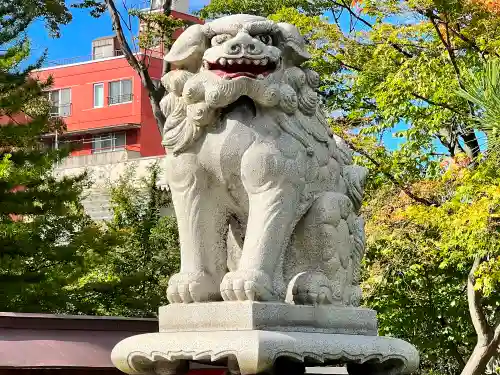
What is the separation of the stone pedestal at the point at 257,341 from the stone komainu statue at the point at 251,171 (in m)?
0.10

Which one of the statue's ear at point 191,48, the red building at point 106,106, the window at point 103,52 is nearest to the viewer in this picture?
the statue's ear at point 191,48

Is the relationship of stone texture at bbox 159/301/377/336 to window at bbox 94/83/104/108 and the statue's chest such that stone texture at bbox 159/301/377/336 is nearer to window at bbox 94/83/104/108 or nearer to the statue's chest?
the statue's chest

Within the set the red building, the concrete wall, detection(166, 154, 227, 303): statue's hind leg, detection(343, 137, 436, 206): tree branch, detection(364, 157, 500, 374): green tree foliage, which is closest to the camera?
detection(166, 154, 227, 303): statue's hind leg

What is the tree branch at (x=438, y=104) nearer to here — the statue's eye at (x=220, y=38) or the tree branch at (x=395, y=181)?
the tree branch at (x=395, y=181)

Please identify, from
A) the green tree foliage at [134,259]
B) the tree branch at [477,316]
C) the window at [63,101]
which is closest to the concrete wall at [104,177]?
the green tree foliage at [134,259]

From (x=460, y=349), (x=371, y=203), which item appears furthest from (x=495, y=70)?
(x=460, y=349)

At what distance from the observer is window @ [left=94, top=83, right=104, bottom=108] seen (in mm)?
35156

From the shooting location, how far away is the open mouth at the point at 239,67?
16.2ft

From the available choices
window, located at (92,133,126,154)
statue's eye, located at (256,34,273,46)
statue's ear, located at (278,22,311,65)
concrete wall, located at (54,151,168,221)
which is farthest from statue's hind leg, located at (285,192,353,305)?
window, located at (92,133,126,154)

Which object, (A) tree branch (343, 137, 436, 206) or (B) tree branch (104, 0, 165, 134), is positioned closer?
(A) tree branch (343, 137, 436, 206)

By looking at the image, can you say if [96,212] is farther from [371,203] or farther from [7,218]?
[371,203]

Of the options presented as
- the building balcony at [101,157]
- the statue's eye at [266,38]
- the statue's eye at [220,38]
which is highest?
the building balcony at [101,157]

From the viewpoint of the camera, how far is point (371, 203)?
13.1 meters

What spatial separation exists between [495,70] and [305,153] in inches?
112
